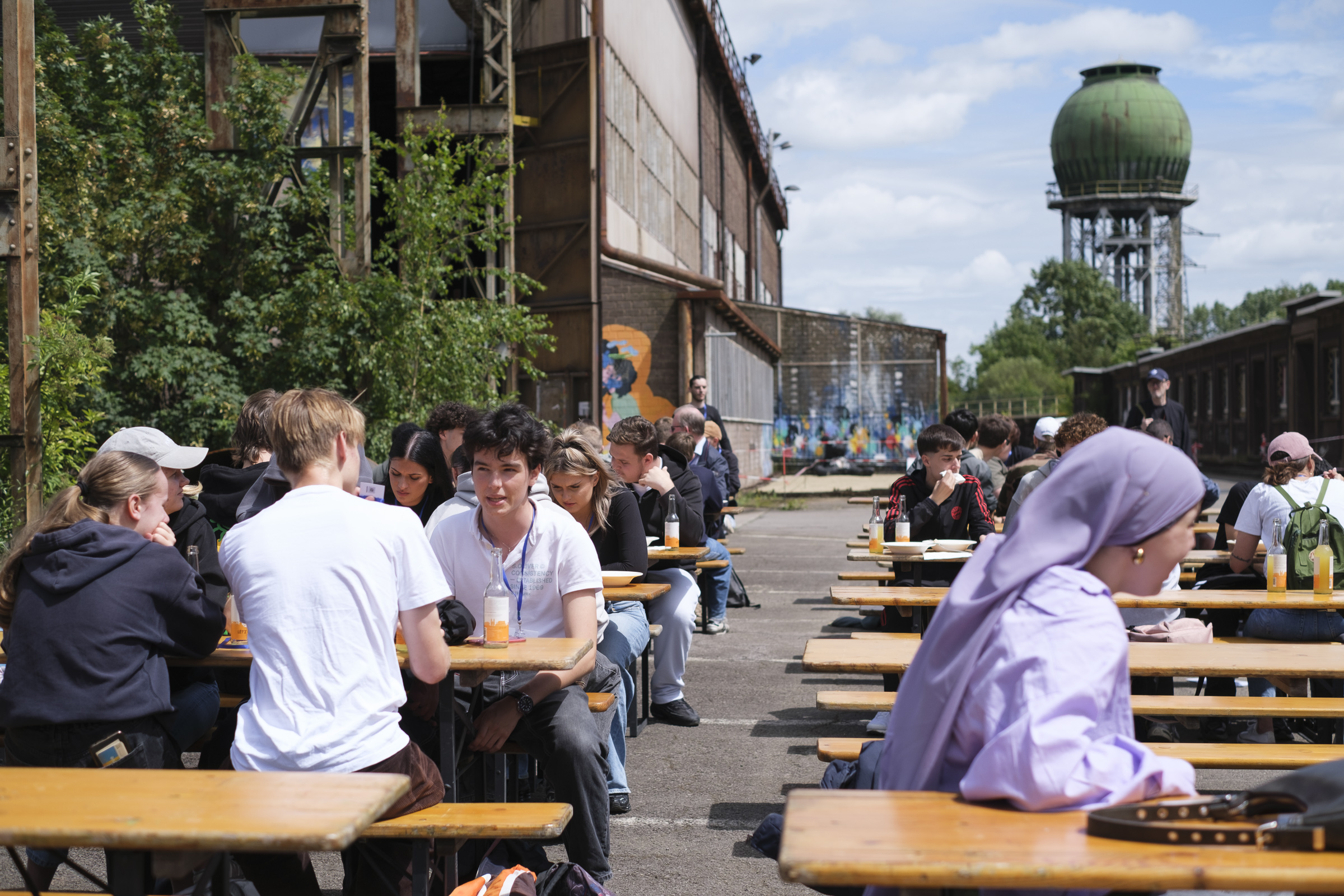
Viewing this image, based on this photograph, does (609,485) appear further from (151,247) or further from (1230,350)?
(1230,350)

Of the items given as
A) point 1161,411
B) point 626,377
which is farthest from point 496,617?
point 626,377

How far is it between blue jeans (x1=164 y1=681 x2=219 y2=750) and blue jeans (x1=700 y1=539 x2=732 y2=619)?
6.36 meters

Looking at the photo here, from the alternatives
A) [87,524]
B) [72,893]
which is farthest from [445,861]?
[87,524]

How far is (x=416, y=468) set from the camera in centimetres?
693

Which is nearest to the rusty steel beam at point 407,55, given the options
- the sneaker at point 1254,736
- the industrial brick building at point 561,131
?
the industrial brick building at point 561,131

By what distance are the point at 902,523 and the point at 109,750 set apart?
539 centimetres

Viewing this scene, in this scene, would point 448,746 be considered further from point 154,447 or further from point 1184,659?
point 1184,659

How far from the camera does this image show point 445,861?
4.28 m

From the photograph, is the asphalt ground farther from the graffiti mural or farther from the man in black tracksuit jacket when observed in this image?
the graffiti mural

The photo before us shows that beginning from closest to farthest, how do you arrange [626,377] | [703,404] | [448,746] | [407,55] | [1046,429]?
[448,746], [1046,429], [703,404], [407,55], [626,377]

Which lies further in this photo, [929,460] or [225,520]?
[929,460]

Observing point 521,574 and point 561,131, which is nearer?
point 521,574

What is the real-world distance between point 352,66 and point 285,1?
1.15 metres

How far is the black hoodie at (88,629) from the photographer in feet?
12.9
